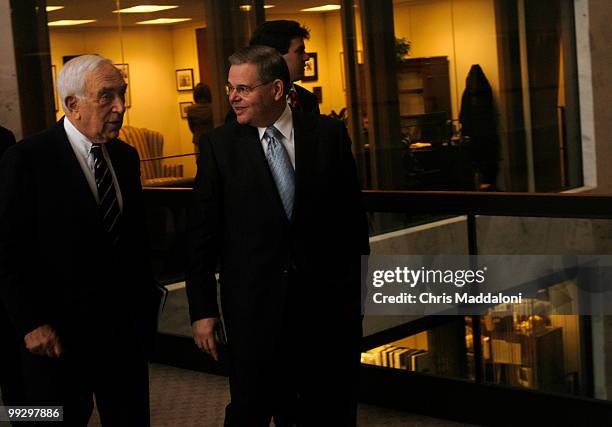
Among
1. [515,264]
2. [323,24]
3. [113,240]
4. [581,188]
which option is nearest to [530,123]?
[581,188]

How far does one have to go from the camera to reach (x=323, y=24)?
34.6 feet

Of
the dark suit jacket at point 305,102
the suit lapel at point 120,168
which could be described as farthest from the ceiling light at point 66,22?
the suit lapel at point 120,168

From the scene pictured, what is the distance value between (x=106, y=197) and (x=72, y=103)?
0.34 metres

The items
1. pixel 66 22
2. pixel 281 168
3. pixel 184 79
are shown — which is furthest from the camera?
pixel 184 79

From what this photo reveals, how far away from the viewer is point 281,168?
A: 376 centimetres

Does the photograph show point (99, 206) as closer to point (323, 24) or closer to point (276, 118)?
point (276, 118)

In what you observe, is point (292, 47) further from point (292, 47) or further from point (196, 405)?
point (196, 405)

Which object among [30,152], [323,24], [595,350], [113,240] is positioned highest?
[323,24]

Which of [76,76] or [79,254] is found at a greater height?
[76,76]

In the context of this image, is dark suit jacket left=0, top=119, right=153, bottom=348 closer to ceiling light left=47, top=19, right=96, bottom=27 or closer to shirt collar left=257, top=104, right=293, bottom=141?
shirt collar left=257, top=104, right=293, bottom=141

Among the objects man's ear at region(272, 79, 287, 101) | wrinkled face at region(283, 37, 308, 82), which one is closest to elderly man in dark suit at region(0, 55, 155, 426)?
man's ear at region(272, 79, 287, 101)

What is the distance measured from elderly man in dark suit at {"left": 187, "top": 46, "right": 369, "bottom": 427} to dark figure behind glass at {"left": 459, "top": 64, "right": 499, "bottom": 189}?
8.04 metres

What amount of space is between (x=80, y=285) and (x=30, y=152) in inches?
18.7

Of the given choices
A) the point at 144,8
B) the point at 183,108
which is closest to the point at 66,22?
the point at 144,8
